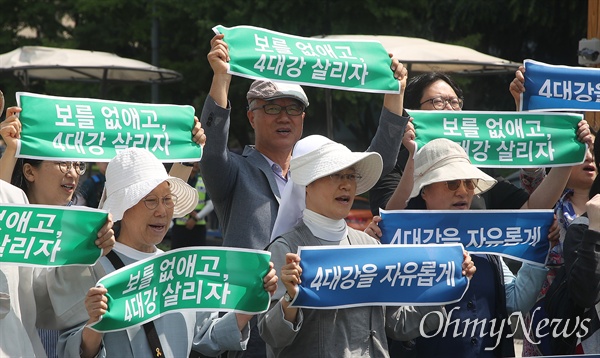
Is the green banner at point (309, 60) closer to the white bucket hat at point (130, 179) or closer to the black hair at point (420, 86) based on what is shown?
the black hair at point (420, 86)

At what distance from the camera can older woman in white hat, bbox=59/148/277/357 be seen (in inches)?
157

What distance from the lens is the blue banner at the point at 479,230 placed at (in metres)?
4.64

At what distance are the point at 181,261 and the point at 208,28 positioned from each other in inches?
478

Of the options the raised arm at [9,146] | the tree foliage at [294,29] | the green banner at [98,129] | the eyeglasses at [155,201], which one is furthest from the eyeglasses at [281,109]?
the tree foliage at [294,29]

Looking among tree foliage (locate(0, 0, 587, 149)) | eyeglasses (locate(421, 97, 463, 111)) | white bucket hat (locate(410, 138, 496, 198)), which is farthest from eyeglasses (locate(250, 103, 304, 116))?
tree foliage (locate(0, 0, 587, 149))

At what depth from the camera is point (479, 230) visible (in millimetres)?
4734

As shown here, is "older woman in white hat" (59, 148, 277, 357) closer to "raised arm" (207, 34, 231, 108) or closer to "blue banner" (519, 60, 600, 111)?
"raised arm" (207, 34, 231, 108)

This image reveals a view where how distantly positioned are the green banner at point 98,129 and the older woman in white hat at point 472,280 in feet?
3.33

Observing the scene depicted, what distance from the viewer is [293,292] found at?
3.99 metres

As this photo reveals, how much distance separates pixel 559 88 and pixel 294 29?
34.7 ft

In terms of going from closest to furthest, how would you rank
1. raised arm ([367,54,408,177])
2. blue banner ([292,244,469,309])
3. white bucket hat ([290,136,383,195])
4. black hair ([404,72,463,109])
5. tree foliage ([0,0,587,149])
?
1. blue banner ([292,244,469,309])
2. white bucket hat ([290,136,383,195])
3. raised arm ([367,54,408,177])
4. black hair ([404,72,463,109])
5. tree foliage ([0,0,587,149])

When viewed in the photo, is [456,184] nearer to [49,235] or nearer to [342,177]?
[342,177]

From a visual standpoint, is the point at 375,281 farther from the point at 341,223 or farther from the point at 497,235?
the point at 497,235

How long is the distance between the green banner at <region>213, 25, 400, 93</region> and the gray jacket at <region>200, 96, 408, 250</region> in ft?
0.68
